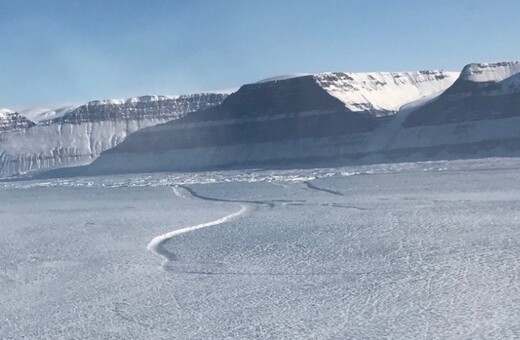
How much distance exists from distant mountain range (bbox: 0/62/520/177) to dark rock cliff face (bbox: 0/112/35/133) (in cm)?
609

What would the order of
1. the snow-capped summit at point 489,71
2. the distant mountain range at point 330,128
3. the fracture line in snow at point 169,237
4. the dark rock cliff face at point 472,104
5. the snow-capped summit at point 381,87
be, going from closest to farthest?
the fracture line in snow at point 169,237, the distant mountain range at point 330,128, the dark rock cliff face at point 472,104, the snow-capped summit at point 489,71, the snow-capped summit at point 381,87

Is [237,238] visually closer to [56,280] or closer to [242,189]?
[56,280]

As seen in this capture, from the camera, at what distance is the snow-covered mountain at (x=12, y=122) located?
84688mm

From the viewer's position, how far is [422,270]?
883cm

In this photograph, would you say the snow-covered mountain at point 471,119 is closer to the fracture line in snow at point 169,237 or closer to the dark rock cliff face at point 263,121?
the dark rock cliff face at point 263,121

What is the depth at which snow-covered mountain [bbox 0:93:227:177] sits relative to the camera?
77375 mm

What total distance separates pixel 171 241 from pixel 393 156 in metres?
36.0

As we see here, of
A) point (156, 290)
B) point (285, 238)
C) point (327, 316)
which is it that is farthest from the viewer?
point (285, 238)

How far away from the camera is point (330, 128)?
56.2 meters

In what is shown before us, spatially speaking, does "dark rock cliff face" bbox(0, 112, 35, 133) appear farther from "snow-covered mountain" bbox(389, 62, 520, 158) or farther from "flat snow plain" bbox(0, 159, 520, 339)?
"flat snow plain" bbox(0, 159, 520, 339)

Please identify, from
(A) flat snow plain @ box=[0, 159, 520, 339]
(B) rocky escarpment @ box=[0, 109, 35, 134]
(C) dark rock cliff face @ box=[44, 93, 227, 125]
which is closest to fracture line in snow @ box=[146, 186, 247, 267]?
(A) flat snow plain @ box=[0, 159, 520, 339]

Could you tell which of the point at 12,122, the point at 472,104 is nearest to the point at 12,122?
the point at 12,122

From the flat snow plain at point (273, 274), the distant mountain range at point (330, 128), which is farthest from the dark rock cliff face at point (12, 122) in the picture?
the flat snow plain at point (273, 274)

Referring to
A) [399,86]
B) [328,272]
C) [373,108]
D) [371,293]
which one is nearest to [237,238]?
[328,272]
